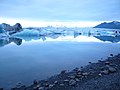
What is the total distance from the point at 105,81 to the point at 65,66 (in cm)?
416

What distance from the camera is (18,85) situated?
6.99 m

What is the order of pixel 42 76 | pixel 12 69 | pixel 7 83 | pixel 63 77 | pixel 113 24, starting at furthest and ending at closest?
pixel 113 24 < pixel 12 69 < pixel 42 76 < pixel 63 77 < pixel 7 83

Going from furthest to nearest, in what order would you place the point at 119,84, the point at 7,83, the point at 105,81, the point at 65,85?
the point at 7,83 → the point at 65,85 → the point at 105,81 → the point at 119,84

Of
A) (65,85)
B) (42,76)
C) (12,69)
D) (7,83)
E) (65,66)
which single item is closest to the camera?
(65,85)

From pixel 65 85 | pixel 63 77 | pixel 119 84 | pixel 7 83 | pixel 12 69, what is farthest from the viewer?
pixel 12 69

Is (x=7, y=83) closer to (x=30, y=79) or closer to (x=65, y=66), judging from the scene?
(x=30, y=79)

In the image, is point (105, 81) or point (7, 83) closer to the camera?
point (105, 81)

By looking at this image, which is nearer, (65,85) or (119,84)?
(119,84)

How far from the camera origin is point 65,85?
6598mm

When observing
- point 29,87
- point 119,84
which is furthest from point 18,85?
point 119,84

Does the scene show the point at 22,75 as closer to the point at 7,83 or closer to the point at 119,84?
the point at 7,83

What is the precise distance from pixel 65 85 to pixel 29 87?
1167 mm

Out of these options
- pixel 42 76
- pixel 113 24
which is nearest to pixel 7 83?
pixel 42 76

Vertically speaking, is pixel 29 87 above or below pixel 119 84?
below
